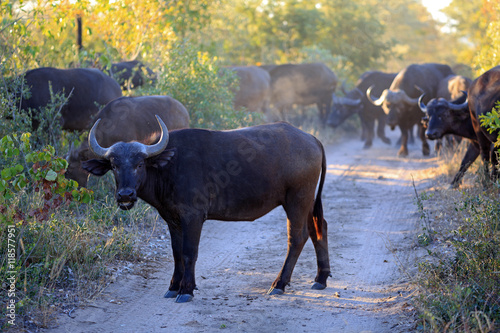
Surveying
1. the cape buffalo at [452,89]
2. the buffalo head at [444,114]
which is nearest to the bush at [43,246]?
the buffalo head at [444,114]

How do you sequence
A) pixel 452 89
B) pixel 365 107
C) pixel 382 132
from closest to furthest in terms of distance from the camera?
pixel 452 89 → pixel 365 107 → pixel 382 132

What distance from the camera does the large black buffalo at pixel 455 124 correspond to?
→ 31.4 ft

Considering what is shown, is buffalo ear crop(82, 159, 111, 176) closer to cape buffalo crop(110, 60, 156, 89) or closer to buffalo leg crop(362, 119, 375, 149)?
cape buffalo crop(110, 60, 156, 89)

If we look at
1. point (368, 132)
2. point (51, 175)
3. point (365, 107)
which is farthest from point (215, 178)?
point (365, 107)

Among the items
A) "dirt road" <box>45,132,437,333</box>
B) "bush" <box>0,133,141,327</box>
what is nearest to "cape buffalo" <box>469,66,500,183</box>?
"dirt road" <box>45,132,437,333</box>

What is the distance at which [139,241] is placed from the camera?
21.5 feet

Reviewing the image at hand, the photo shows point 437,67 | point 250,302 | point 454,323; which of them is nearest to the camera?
point 454,323

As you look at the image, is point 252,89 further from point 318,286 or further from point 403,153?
point 318,286

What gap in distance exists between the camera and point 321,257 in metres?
5.73

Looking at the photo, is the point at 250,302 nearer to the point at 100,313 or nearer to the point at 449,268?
the point at 100,313

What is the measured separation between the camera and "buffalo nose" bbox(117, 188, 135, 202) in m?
4.77

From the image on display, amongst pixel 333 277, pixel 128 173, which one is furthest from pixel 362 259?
pixel 128 173

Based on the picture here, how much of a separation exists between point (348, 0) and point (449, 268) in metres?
21.3

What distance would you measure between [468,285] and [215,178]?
8.06ft
